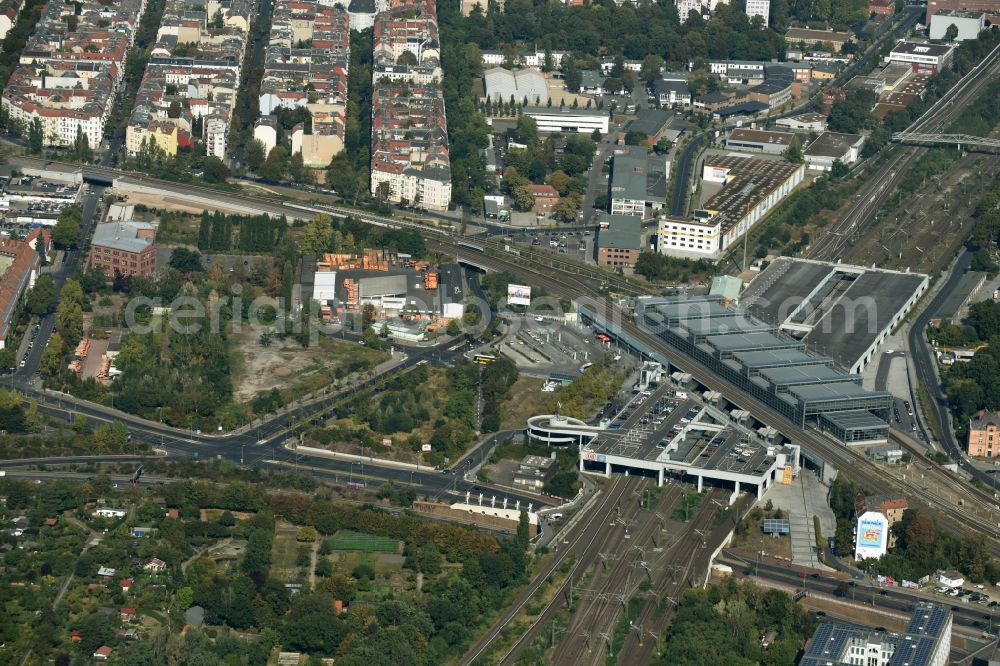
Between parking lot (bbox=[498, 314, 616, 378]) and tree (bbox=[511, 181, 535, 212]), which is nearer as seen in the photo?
parking lot (bbox=[498, 314, 616, 378])

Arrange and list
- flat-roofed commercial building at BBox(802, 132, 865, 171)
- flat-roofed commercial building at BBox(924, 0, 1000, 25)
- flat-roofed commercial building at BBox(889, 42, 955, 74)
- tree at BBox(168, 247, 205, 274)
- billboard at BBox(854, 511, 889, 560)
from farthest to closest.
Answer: flat-roofed commercial building at BBox(924, 0, 1000, 25), flat-roofed commercial building at BBox(889, 42, 955, 74), flat-roofed commercial building at BBox(802, 132, 865, 171), tree at BBox(168, 247, 205, 274), billboard at BBox(854, 511, 889, 560)

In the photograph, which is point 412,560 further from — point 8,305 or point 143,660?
point 8,305

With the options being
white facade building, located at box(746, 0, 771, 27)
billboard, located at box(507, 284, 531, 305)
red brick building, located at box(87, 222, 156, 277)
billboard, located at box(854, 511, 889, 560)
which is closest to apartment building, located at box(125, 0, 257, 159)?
red brick building, located at box(87, 222, 156, 277)

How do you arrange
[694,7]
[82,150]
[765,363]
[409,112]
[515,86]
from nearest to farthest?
[765,363] < [82,150] < [409,112] < [515,86] < [694,7]

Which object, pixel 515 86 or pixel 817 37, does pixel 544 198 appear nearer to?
pixel 515 86

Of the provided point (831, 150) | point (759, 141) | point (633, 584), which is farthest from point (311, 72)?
point (633, 584)

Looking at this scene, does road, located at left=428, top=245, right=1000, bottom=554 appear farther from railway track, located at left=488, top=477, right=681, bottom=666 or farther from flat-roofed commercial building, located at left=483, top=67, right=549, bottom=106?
flat-roofed commercial building, located at left=483, top=67, right=549, bottom=106

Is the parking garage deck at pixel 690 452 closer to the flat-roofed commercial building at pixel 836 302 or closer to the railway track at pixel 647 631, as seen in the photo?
the railway track at pixel 647 631
